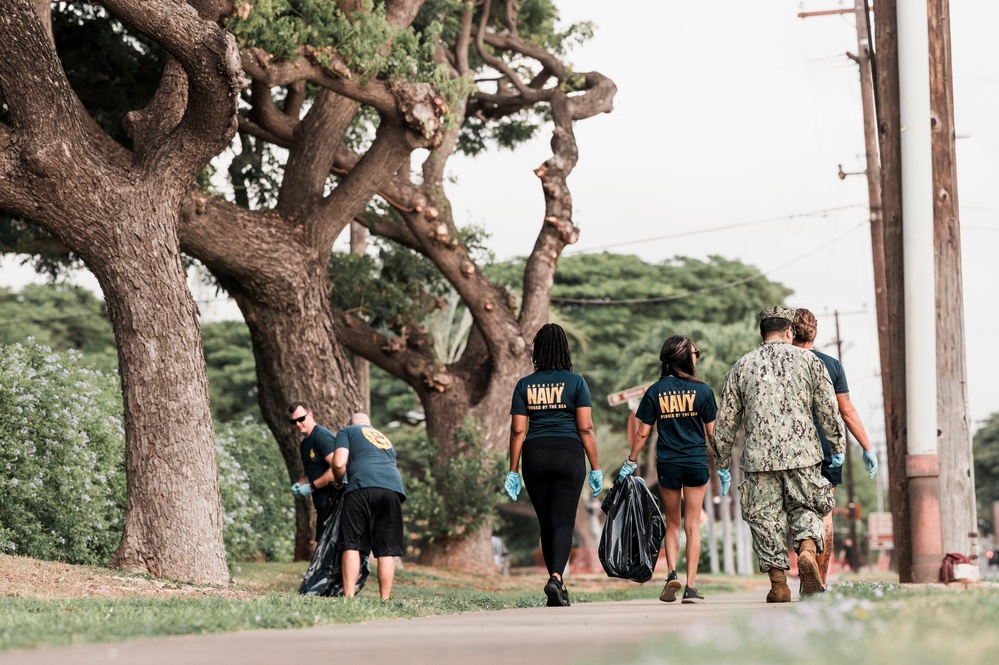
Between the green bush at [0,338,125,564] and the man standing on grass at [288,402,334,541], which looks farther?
the green bush at [0,338,125,564]

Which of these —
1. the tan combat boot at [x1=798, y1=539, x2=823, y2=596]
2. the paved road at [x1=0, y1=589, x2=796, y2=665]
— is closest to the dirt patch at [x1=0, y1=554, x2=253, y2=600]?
the paved road at [x1=0, y1=589, x2=796, y2=665]

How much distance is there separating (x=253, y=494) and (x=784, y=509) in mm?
13285

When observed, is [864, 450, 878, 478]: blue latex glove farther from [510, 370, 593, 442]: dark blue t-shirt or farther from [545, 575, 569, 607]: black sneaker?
[545, 575, 569, 607]: black sneaker

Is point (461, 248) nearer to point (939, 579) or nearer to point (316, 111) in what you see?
point (316, 111)

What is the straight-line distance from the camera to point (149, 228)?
39.5 feet

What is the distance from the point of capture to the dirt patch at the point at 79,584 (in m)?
9.89

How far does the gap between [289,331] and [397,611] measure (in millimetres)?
8390

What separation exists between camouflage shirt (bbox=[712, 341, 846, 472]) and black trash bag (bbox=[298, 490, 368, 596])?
13.1 ft

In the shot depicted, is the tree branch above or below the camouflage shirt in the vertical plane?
above

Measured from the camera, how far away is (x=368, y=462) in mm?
10445

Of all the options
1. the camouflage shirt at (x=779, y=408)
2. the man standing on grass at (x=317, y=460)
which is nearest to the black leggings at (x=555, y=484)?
the camouflage shirt at (x=779, y=408)

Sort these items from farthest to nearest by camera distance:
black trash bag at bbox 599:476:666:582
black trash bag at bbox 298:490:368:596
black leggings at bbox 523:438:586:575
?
black trash bag at bbox 298:490:368:596, black trash bag at bbox 599:476:666:582, black leggings at bbox 523:438:586:575

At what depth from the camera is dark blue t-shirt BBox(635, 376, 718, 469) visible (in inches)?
373

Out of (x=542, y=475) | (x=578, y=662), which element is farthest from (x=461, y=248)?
(x=578, y=662)
